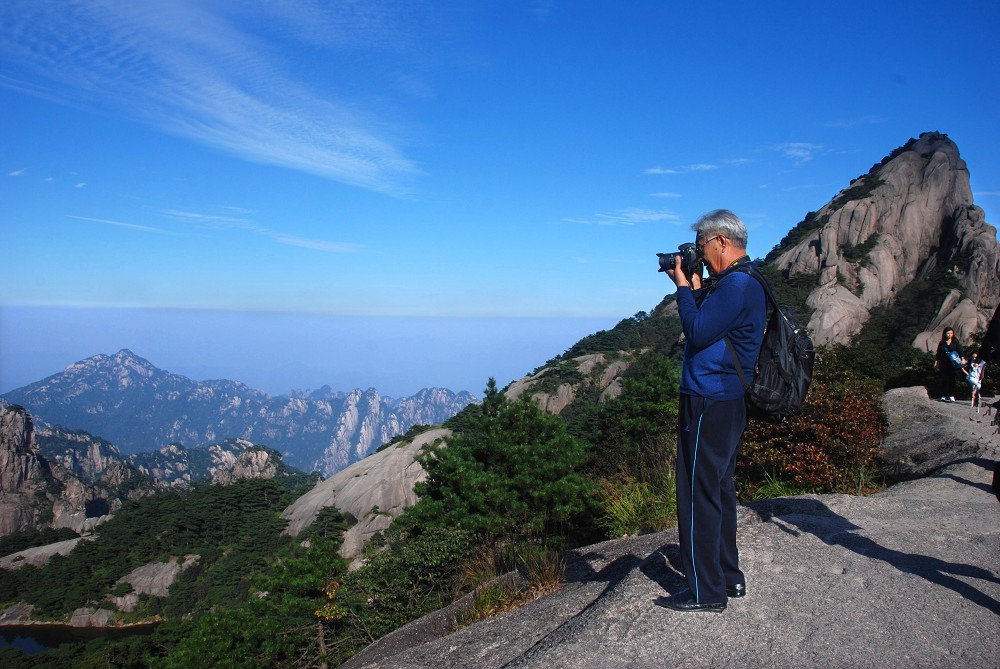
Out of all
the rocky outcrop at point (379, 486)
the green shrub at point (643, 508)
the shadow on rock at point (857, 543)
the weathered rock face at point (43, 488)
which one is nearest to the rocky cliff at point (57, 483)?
the weathered rock face at point (43, 488)

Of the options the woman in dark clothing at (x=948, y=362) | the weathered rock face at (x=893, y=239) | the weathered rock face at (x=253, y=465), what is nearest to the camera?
the woman in dark clothing at (x=948, y=362)

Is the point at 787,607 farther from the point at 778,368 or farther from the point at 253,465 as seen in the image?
the point at 253,465

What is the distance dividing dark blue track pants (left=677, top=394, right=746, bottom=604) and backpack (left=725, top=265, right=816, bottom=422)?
109 millimetres

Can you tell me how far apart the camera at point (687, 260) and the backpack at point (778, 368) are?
0.25 m

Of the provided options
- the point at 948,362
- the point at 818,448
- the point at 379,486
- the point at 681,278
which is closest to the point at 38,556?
the point at 379,486

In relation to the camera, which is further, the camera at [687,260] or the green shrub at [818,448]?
the green shrub at [818,448]

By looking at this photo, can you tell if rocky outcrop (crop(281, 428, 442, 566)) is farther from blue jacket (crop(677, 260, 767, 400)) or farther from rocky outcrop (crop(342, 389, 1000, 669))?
blue jacket (crop(677, 260, 767, 400))

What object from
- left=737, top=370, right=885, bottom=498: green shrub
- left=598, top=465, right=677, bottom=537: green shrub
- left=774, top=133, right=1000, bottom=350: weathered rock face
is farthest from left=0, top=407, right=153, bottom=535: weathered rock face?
left=737, top=370, right=885, bottom=498: green shrub

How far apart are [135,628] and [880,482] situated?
187ft

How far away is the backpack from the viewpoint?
144 inches

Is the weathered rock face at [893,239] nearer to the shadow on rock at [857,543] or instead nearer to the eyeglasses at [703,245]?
the shadow on rock at [857,543]

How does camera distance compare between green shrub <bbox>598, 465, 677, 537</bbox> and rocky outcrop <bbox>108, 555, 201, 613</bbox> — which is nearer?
green shrub <bbox>598, 465, 677, 537</bbox>

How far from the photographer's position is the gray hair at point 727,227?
3713 millimetres

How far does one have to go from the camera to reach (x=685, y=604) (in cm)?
387
